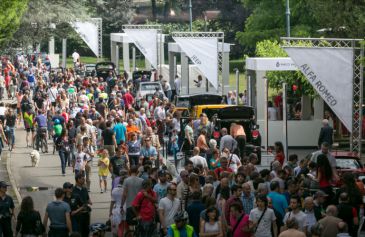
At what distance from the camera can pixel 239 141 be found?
34719 millimetres

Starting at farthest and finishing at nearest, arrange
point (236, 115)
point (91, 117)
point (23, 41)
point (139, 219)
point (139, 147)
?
1. point (23, 41)
2. point (91, 117)
3. point (236, 115)
4. point (139, 147)
5. point (139, 219)

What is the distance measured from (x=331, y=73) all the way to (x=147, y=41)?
2913 cm

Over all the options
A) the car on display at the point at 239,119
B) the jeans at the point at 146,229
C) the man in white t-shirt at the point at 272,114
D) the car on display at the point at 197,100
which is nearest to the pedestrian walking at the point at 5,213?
the jeans at the point at 146,229

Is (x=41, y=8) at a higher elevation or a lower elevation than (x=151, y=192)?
higher

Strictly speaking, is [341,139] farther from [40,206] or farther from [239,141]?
[40,206]

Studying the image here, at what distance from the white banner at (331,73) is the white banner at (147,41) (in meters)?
28.5

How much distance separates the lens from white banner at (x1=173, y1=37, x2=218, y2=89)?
47562 millimetres

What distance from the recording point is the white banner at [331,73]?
3156 centimetres

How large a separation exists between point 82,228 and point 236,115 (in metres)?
15.1

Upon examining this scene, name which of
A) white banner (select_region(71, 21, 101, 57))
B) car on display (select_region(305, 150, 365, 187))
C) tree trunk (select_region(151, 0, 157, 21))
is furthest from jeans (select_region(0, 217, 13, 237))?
tree trunk (select_region(151, 0, 157, 21))

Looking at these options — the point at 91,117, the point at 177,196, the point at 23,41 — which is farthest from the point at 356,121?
the point at 23,41

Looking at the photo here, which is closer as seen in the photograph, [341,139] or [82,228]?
[82,228]

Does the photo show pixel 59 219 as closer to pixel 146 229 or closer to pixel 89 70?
pixel 146 229

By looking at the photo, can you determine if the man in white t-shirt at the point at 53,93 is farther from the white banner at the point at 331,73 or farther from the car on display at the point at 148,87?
the white banner at the point at 331,73
